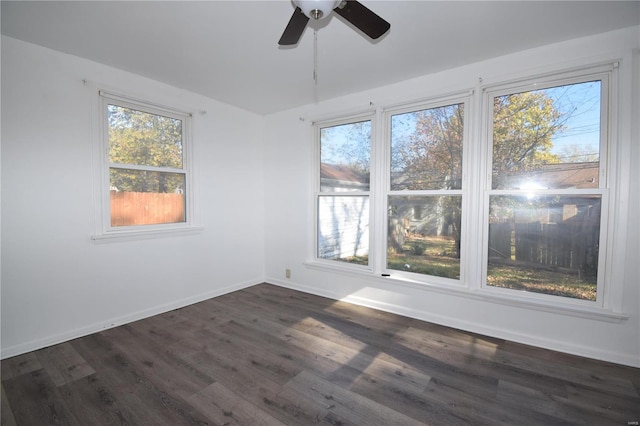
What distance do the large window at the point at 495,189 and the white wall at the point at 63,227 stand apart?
2259mm

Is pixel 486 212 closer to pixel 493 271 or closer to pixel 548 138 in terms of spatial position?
pixel 493 271

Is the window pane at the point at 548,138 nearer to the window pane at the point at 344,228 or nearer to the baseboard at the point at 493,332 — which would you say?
the baseboard at the point at 493,332

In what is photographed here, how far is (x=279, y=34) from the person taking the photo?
2.31 meters

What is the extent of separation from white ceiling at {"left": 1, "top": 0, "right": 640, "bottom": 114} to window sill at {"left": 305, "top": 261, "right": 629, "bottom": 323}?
2171mm

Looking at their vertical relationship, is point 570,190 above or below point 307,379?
above

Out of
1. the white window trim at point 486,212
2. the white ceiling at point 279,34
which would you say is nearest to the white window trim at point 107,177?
the white ceiling at point 279,34

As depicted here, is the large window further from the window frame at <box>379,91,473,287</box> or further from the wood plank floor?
the wood plank floor

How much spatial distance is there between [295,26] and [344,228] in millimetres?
2493

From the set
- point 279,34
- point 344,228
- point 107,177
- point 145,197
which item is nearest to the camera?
point 279,34

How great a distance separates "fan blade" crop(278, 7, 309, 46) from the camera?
1649mm

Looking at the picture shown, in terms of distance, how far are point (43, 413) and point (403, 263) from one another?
123 inches

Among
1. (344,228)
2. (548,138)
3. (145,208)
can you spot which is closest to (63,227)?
(145,208)

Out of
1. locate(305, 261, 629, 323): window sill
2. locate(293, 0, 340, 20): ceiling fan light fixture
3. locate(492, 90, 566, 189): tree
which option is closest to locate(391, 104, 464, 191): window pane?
locate(492, 90, 566, 189): tree

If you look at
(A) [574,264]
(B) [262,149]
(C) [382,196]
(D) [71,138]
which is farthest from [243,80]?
(A) [574,264]
